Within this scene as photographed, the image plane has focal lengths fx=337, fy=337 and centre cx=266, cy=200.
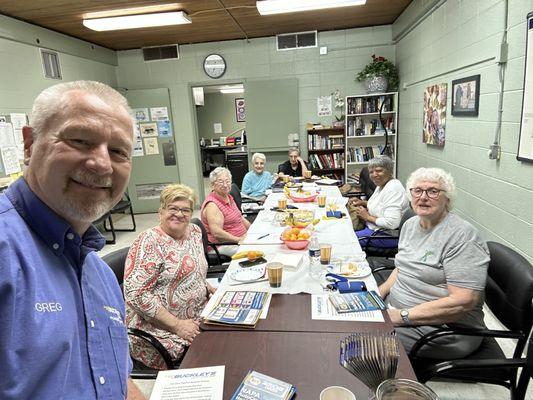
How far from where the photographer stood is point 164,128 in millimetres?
6512

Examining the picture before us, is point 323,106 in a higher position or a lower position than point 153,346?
higher

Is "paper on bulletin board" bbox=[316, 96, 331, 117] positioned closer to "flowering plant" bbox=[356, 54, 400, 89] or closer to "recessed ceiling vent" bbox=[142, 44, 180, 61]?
"flowering plant" bbox=[356, 54, 400, 89]

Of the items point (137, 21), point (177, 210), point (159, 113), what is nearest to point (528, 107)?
point (177, 210)

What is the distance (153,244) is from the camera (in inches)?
68.0

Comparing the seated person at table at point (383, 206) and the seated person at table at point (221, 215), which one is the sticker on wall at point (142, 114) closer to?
the seated person at table at point (221, 215)

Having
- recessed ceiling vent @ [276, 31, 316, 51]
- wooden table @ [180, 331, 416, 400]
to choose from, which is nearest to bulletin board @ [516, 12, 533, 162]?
wooden table @ [180, 331, 416, 400]

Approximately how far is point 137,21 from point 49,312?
4732mm

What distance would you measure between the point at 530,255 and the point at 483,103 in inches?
50.7

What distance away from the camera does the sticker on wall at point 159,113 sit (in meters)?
6.41

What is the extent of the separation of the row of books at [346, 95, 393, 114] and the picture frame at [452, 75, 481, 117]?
2470mm

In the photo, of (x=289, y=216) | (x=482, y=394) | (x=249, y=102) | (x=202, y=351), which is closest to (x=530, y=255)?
(x=482, y=394)

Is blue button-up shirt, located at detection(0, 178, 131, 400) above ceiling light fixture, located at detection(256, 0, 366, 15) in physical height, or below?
below

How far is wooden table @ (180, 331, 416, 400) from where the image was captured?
1070 millimetres

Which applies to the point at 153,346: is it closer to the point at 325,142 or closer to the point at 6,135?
the point at 6,135
